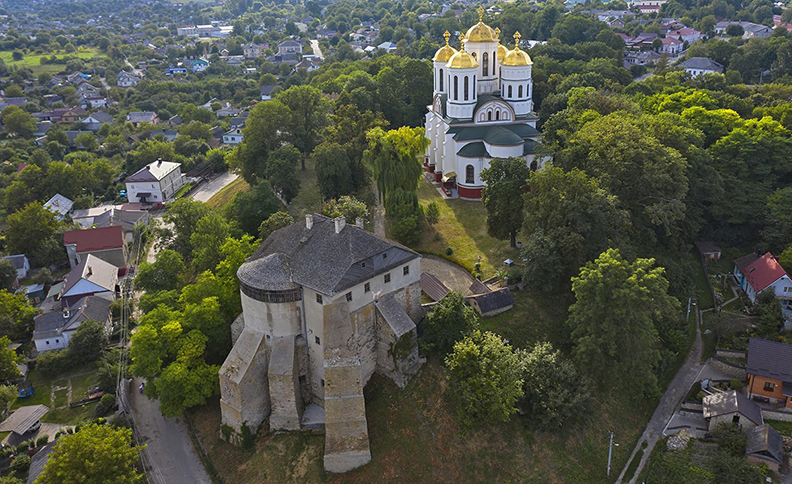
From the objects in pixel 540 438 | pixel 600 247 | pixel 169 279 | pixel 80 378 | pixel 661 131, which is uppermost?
pixel 661 131

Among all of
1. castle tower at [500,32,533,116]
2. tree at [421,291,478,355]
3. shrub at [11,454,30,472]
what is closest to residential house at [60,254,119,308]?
shrub at [11,454,30,472]

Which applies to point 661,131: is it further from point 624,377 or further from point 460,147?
point 624,377

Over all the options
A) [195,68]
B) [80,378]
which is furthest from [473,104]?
[195,68]

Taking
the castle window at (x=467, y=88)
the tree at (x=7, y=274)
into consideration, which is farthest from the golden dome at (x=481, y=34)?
the tree at (x=7, y=274)

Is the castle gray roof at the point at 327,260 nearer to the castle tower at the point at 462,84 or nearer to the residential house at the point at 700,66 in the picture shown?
the castle tower at the point at 462,84

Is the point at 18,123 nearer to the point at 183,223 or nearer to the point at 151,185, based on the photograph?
the point at 151,185

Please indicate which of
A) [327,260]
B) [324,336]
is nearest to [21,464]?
[324,336]

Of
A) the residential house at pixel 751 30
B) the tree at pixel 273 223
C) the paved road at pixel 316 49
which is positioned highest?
the residential house at pixel 751 30

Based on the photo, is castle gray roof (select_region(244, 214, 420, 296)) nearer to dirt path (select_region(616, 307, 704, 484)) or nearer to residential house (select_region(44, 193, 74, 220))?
dirt path (select_region(616, 307, 704, 484))
